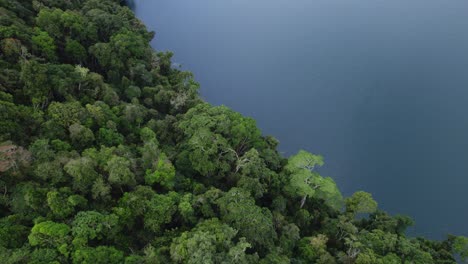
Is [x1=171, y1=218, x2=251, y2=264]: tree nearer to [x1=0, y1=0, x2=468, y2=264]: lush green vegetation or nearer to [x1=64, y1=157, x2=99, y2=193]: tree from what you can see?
[x1=0, y1=0, x2=468, y2=264]: lush green vegetation

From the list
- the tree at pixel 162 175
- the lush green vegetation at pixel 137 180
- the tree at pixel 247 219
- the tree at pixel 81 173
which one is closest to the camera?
the lush green vegetation at pixel 137 180

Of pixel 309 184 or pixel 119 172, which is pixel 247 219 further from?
pixel 119 172

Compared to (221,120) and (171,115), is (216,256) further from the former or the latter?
(171,115)

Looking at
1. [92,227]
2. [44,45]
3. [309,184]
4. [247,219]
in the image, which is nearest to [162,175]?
[92,227]

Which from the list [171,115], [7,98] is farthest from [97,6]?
[7,98]

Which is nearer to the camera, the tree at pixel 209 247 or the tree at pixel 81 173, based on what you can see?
the tree at pixel 209 247

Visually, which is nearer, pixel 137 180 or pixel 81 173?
pixel 81 173

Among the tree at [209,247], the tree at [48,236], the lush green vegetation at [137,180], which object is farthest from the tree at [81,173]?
the tree at [209,247]

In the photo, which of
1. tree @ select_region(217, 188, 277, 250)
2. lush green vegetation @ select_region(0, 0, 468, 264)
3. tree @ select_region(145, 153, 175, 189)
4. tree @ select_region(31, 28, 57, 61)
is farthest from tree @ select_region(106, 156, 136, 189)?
tree @ select_region(31, 28, 57, 61)

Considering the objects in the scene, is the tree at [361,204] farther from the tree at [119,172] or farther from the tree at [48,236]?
the tree at [48,236]

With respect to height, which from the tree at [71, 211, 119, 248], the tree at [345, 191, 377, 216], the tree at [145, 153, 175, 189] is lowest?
the tree at [71, 211, 119, 248]
